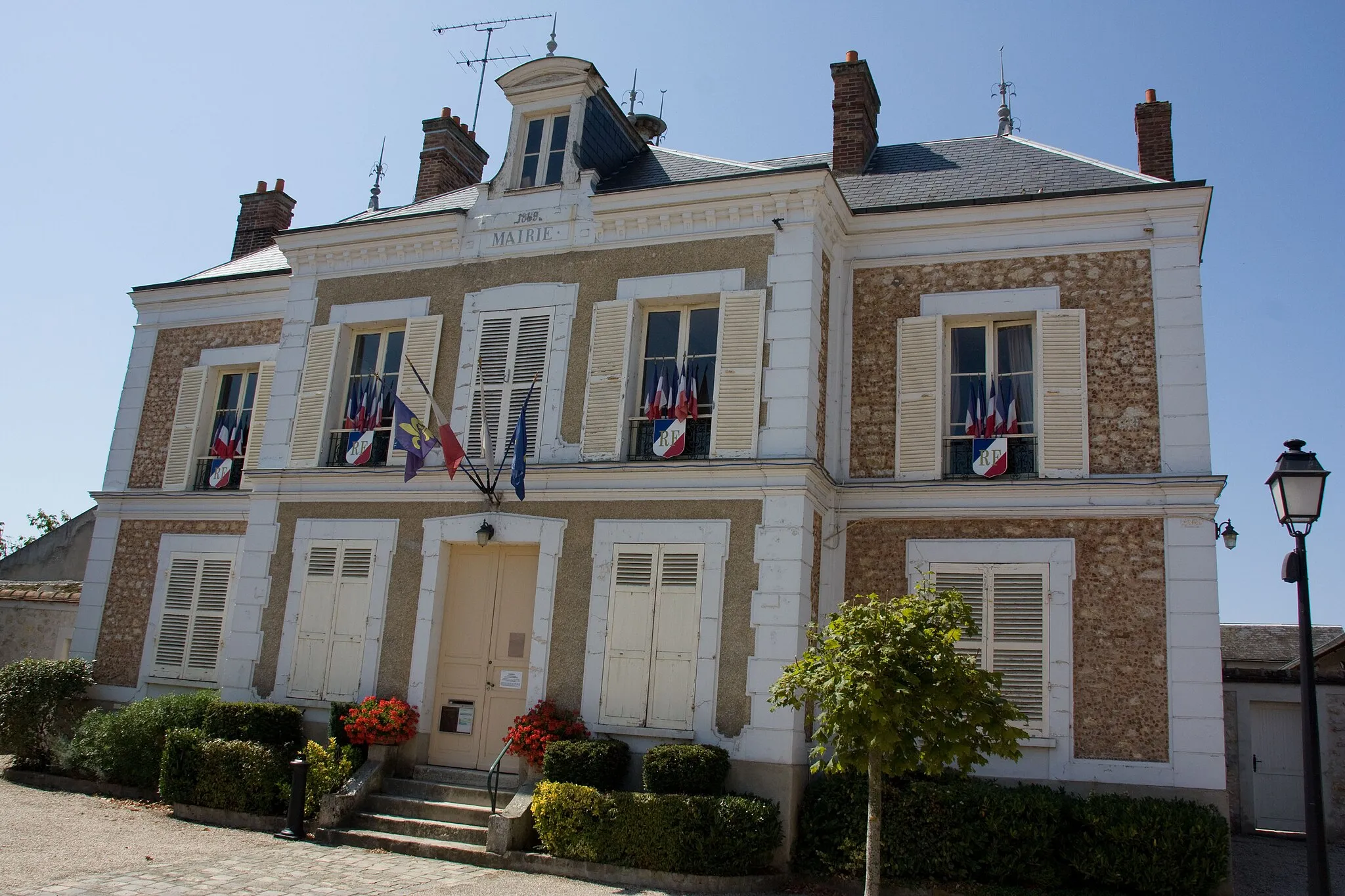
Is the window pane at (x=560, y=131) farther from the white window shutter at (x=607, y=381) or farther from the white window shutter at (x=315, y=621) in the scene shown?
the white window shutter at (x=315, y=621)

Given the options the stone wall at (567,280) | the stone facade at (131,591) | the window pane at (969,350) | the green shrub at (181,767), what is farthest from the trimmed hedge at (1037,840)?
the stone facade at (131,591)

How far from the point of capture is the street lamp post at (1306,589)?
6.44 meters

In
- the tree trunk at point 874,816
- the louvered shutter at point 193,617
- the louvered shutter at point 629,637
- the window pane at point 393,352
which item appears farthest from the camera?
the louvered shutter at point 193,617

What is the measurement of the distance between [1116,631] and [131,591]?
12.4 metres

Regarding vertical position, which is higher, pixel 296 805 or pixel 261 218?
pixel 261 218

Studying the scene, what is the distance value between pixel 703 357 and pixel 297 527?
16.8 ft

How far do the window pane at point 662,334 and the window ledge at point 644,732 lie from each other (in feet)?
12.7

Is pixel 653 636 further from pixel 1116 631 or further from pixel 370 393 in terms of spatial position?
pixel 370 393

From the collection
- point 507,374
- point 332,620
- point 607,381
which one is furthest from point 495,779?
point 507,374

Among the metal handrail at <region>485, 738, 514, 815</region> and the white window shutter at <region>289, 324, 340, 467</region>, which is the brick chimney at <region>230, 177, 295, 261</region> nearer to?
the white window shutter at <region>289, 324, 340, 467</region>

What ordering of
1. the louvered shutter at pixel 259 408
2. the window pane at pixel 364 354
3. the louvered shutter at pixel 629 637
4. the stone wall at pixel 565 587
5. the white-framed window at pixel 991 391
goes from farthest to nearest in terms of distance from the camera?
the louvered shutter at pixel 259 408 < the window pane at pixel 364 354 < the white-framed window at pixel 991 391 < the louvered shutter at pixel 629 637 < the stone wall at pixel 565 587

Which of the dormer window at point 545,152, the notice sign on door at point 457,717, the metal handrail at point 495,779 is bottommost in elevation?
the metal handrail at point 495,779

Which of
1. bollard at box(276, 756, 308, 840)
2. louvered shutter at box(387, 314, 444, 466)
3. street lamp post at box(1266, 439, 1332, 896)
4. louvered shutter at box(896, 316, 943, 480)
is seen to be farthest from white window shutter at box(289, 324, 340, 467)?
street lamp post at box(1266, 439, 1332, 896)

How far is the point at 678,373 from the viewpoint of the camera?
10844 millimetres
